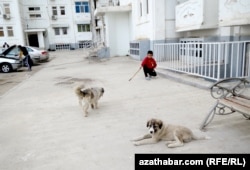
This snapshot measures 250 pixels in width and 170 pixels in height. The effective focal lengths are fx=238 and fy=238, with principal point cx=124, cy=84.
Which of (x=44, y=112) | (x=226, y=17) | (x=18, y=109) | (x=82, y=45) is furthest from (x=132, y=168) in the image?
(x=82, y=45)

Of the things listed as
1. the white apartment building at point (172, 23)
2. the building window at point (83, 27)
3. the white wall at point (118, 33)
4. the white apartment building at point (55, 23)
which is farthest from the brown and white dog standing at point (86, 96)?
the building window at point (83, 27)

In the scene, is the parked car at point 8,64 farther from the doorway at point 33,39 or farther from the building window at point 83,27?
the building window at point 83,27

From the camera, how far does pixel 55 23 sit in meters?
38.3

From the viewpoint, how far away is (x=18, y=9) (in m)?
32.9

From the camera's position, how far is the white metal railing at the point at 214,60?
640 cm

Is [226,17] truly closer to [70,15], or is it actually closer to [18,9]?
[18,9]

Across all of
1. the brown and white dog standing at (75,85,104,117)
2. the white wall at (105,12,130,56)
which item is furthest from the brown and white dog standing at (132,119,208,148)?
the white wall at (105,12,130,56)

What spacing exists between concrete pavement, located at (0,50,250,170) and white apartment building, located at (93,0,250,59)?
2259 millimetres

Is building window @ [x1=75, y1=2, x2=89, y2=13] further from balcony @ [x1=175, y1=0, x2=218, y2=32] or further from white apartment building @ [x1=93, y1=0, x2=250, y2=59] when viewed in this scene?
balcony @ [x1=175, y1=0, x2=218, y2=32]

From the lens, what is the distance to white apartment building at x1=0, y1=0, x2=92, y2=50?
122 ft

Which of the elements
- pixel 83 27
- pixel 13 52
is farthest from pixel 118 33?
pixel 83 27

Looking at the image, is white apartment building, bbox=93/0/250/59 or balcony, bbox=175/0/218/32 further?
balcony, bbox=175/0/218/32

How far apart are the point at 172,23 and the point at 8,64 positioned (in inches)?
376

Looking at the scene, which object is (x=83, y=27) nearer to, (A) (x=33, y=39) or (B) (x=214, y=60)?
(A) (x=33, y=39)
